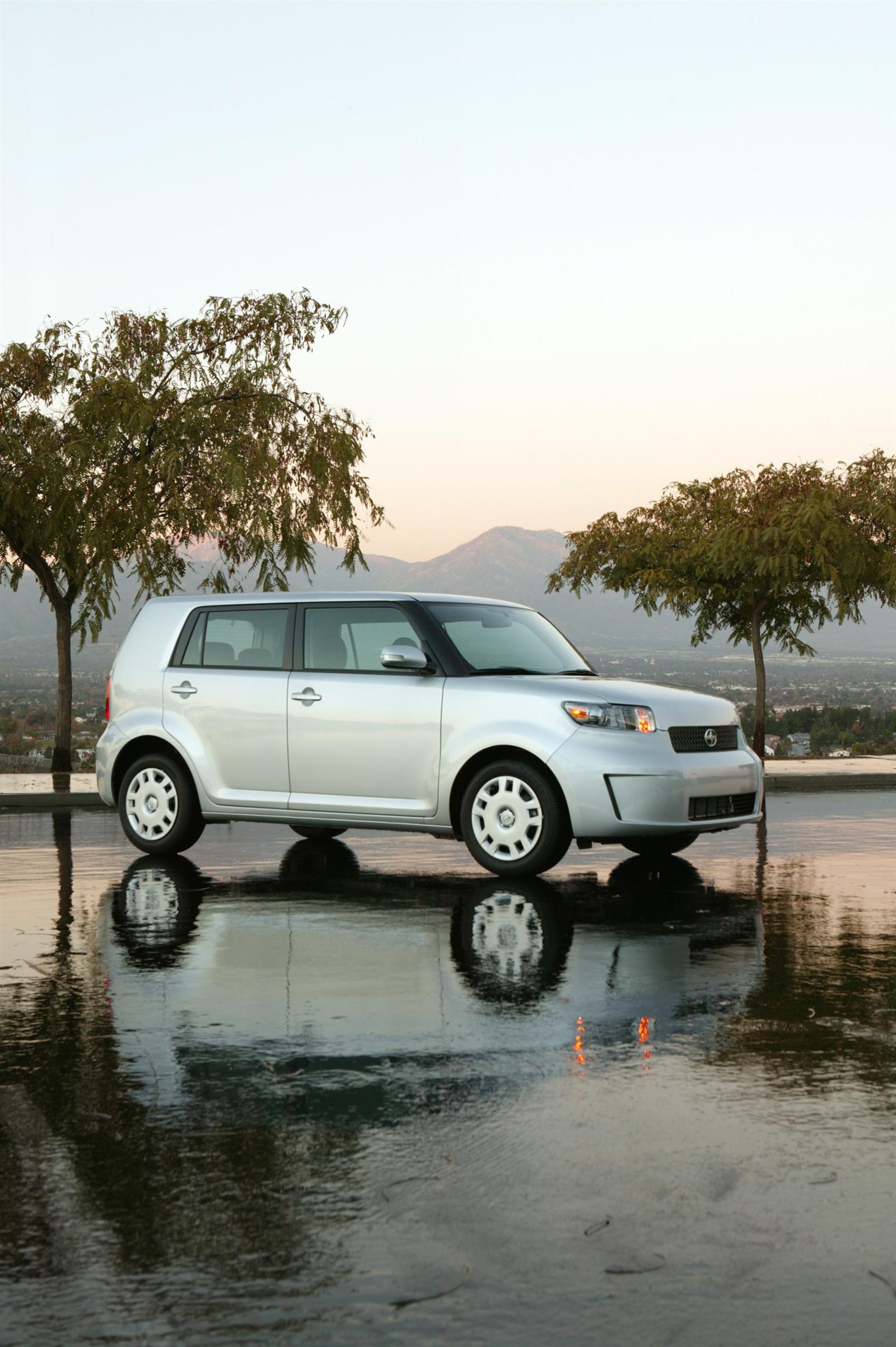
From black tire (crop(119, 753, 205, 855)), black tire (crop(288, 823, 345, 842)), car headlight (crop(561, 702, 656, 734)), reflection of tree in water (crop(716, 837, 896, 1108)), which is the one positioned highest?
car headlight (crop(561, 702, 656, 734))

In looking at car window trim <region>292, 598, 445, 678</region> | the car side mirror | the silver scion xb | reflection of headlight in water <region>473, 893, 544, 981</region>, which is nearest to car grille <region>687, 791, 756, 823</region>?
the silver scion xb

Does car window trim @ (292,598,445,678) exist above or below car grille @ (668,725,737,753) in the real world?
above

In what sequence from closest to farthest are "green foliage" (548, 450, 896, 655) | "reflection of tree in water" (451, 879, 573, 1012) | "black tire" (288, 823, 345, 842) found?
"reflection of tree in water" (451, 879, 573, 1012), "black tire" (288, 823, 345, 842), "green foliage" (548, 450, 896, 655)

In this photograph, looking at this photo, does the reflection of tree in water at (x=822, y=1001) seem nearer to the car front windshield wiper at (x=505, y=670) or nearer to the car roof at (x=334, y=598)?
the car front windshield wiper at (x=505, y=670)

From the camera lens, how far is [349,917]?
9.85 metres

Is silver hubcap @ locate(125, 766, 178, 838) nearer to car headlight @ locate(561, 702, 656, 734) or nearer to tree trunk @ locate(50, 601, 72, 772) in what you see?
car headlight @ locate(561, 702, 656, 734)

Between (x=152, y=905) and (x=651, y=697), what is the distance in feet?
12.3

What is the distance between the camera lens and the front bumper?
11086 mm

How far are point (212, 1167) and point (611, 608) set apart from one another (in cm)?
16078

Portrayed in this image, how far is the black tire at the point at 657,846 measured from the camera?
12805 mm

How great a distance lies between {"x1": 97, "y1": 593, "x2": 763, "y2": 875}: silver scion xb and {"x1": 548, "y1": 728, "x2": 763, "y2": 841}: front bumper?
0.01 meters

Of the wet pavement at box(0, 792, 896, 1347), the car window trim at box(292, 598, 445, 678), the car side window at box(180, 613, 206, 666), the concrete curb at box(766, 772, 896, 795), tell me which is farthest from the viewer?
the concrete curb at box(766, 772, 896, 795)

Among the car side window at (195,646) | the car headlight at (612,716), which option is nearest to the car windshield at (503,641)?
the car headlight at (612,716)

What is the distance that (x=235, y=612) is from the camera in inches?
507
